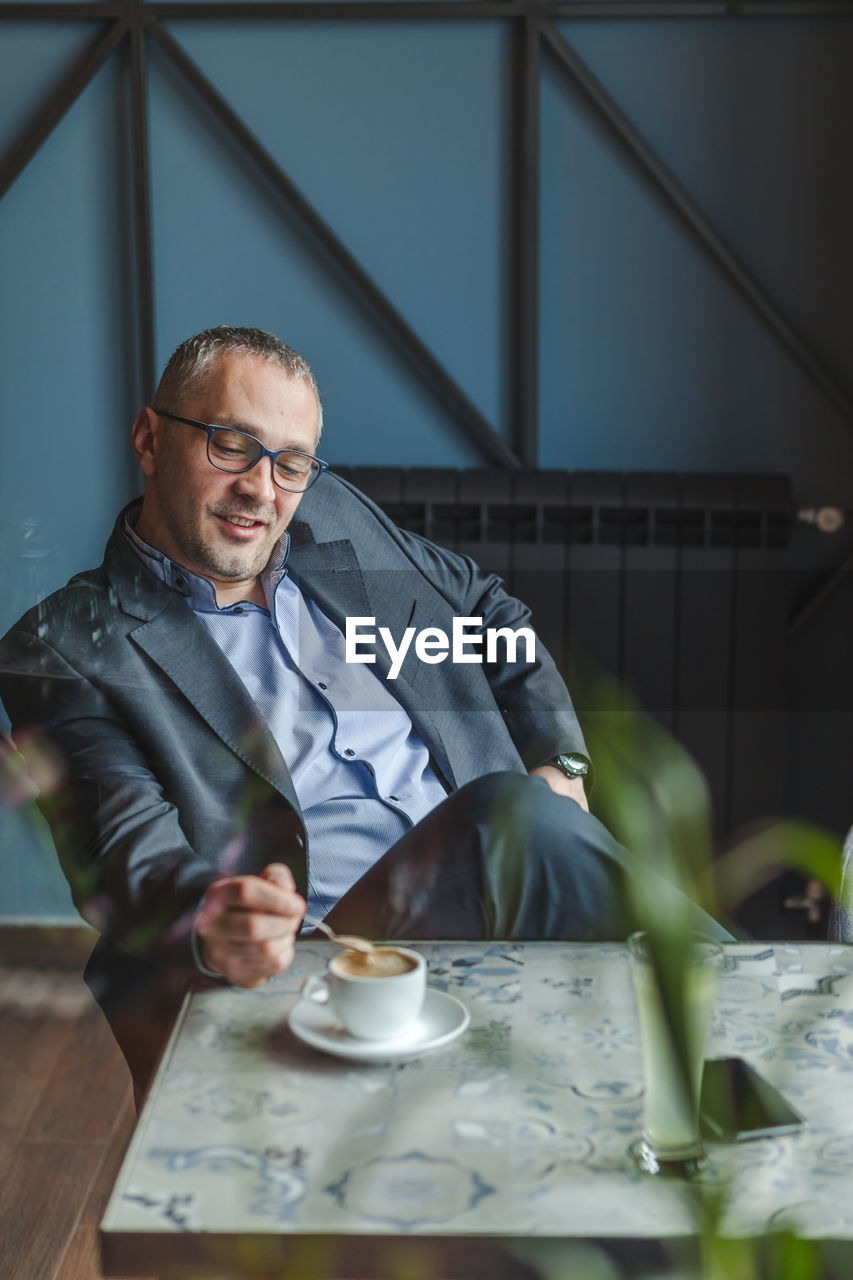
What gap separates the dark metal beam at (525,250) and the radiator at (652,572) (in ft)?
0.38

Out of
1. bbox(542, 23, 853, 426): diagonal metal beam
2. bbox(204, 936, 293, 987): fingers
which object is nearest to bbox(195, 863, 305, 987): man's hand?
bbox(204, 936, 293, 987): fingers

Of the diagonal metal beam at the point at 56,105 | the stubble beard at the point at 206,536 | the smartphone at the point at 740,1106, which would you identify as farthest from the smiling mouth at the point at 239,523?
the diagonal metal beam at the point at 56,105

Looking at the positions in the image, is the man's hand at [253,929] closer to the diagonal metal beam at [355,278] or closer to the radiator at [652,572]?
the radiator at [652,572]

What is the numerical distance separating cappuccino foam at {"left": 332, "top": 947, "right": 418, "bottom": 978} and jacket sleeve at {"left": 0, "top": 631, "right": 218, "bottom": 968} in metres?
0.12

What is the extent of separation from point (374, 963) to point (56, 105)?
1374mm

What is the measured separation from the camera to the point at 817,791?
1.65 m

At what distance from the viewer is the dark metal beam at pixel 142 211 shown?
4.96ft

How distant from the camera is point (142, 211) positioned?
1.55 m

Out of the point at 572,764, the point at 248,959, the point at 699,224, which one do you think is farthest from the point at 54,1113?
the point at 699,224

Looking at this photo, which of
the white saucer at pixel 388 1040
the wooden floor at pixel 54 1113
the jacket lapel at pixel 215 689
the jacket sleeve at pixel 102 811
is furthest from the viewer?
the wooden floor at pixel 54 1113

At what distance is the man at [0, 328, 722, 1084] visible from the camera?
76 centimetres

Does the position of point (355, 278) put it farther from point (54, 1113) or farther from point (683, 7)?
point (54, 1113)

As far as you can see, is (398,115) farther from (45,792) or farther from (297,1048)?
(297,1048)

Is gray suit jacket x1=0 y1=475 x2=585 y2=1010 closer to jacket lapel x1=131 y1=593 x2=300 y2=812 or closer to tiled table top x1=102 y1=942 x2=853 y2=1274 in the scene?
jacket lapel x1=131 y1=593 x2=300 y2=812
